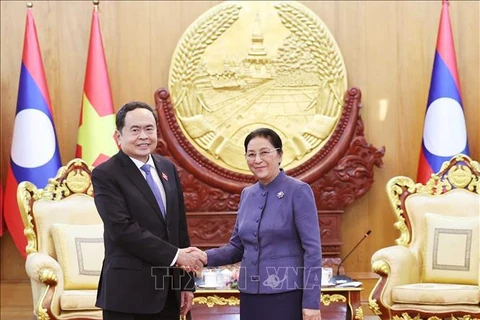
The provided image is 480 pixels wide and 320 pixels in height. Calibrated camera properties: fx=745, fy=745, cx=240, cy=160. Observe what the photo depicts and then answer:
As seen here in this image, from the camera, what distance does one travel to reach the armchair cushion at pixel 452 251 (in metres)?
4.36

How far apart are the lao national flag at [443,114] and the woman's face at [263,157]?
2.89 m

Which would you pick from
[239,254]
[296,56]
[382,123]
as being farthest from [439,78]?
[239,254]

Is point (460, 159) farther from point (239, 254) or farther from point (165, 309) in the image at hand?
point (165, 309)

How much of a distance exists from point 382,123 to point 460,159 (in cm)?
93

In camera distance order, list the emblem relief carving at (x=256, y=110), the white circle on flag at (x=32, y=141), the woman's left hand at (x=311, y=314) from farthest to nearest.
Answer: the emblem relief carving at (x=256, y=110), the white circle on flag at (x=32, y=141), the woman's left hand at (x=311, y=314)

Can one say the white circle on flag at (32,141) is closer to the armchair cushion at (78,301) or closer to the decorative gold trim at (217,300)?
the armchair cushion at (78,301)

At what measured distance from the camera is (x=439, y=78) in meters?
5.25

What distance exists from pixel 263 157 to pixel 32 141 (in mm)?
3002

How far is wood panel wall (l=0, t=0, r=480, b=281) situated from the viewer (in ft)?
18.1

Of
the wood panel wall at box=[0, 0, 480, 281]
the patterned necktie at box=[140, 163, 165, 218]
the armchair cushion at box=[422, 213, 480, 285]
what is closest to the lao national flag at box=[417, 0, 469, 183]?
the wood panel wall at box=[0, 0, 480, 281]

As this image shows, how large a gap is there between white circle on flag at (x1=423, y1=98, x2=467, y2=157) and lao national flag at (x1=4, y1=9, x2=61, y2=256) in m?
2.60

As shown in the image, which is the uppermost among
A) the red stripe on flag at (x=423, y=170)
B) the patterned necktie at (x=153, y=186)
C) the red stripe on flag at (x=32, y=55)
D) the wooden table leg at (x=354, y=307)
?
the red stripe on flag at (x=32, y=55)

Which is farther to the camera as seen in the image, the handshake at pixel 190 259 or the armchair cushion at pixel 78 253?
the armchair cushion at pixel 78 253

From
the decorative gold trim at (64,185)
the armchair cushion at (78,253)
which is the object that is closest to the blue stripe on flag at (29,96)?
the decorative gold trim at (64,185)
